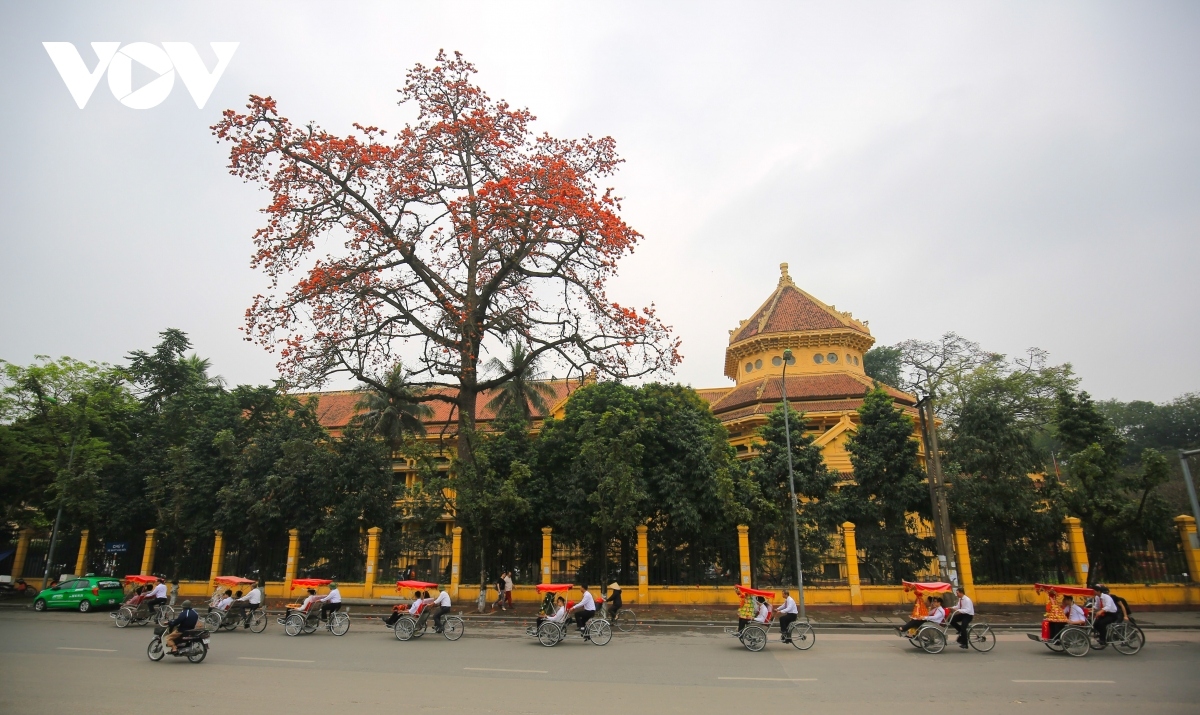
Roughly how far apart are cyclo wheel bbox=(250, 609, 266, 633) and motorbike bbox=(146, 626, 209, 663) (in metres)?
4.16

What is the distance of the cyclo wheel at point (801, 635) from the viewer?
41.0 ft

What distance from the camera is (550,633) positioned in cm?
1285

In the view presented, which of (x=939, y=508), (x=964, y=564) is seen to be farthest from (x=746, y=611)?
(x=964, y=564)

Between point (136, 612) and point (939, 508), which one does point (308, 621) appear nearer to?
point (136, 612)

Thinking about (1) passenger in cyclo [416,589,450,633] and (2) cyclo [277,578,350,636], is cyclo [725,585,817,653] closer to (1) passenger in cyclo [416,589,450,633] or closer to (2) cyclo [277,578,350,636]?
(1) passenger in cyclo [416,589,450,633]

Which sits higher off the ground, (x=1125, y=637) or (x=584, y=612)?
(x=584, y=612)

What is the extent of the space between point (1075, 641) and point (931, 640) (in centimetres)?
222

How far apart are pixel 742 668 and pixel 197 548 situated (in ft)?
74.1

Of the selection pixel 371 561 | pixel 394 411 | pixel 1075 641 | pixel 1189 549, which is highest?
pixel 394 411

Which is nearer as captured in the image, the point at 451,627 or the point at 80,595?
the point at 451,627

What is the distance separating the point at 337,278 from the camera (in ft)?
62.7

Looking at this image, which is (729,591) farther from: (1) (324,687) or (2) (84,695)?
(2) (84,695)

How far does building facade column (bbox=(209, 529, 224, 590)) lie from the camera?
2373 centimetres

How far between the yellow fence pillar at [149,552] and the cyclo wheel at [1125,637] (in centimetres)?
2907
